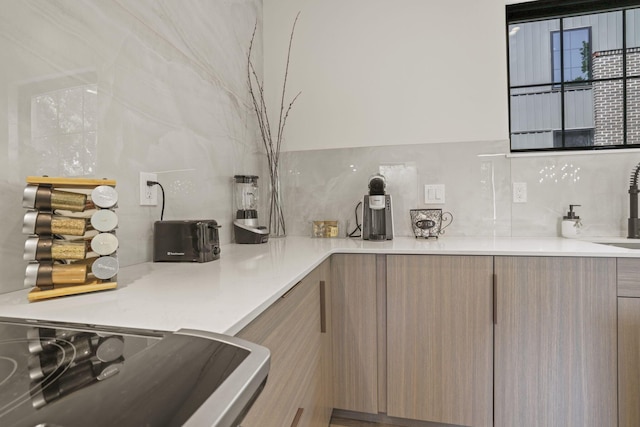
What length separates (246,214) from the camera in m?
1.81

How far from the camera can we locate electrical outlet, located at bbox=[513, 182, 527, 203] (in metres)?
1.95

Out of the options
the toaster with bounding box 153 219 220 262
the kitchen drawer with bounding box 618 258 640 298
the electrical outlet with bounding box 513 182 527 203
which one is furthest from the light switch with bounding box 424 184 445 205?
the toaster with bounding box 153 219 220 262

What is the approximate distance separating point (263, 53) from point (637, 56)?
88.8 inches

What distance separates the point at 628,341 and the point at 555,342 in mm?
257

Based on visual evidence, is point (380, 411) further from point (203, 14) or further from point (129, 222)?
point (203, 14)

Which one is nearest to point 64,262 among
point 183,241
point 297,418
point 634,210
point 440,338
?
point 183,241

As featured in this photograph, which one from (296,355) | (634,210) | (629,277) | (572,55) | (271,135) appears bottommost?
(296,355)

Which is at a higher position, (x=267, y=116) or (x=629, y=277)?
(x=267, y=116)

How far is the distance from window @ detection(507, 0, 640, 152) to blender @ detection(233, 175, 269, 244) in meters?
1.59

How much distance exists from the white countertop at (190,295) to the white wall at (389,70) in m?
1.01

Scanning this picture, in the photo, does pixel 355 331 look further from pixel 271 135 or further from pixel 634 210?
pixel 634 210

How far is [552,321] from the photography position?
142 centimetres

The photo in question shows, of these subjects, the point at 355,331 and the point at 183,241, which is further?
the point at 355,331

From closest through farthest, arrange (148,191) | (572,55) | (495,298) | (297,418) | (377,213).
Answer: (297,418) < (148,191) < (495,298) < (377,213) < (572,55)
